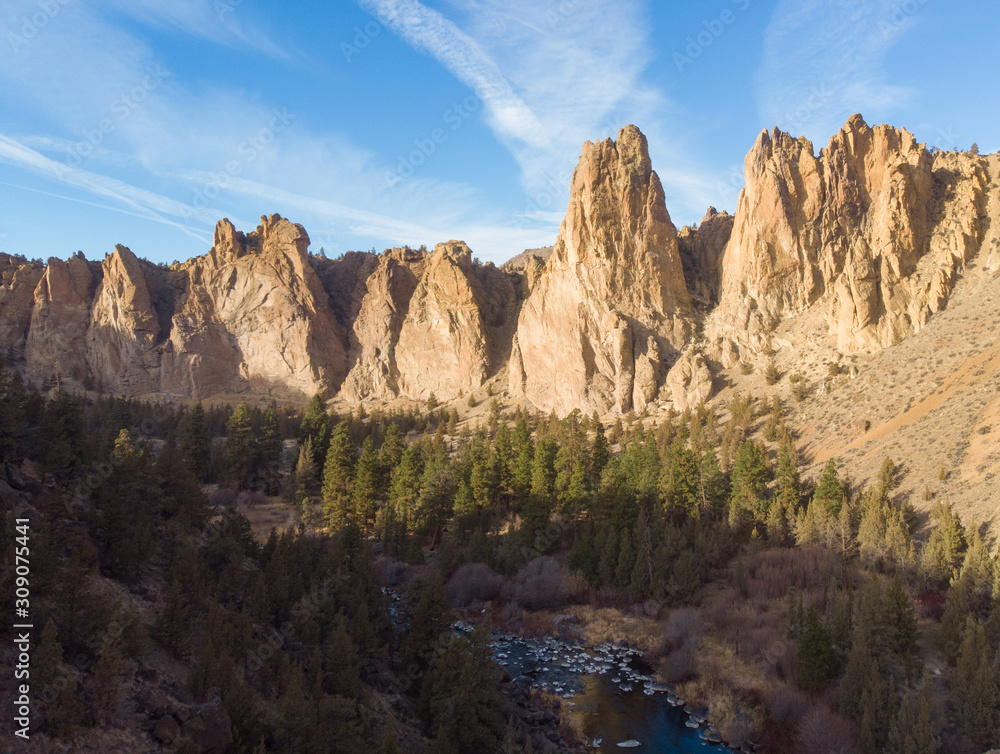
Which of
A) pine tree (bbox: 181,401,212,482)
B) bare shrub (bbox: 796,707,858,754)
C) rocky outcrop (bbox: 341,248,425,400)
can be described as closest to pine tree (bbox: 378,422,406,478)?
pine tree (bbox: 181,401,212,482)

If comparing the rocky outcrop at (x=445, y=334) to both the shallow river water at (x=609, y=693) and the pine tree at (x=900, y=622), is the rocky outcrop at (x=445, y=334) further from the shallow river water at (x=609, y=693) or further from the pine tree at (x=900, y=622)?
the pine tree at (x=900, y=622)

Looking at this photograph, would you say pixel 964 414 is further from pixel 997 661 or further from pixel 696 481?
pixel 997 661

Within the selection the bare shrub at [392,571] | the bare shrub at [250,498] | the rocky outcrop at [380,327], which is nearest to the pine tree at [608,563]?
the bare shrub at [392,571]

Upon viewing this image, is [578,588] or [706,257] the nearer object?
[578,588]

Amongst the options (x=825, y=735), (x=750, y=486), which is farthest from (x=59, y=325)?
(x=825, y=735)

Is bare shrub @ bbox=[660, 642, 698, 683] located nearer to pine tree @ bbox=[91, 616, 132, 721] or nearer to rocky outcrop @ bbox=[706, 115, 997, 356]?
pine tree @ bbox=[91, 616, 132, 721]

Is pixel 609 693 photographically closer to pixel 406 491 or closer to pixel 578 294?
pixel 406 491
